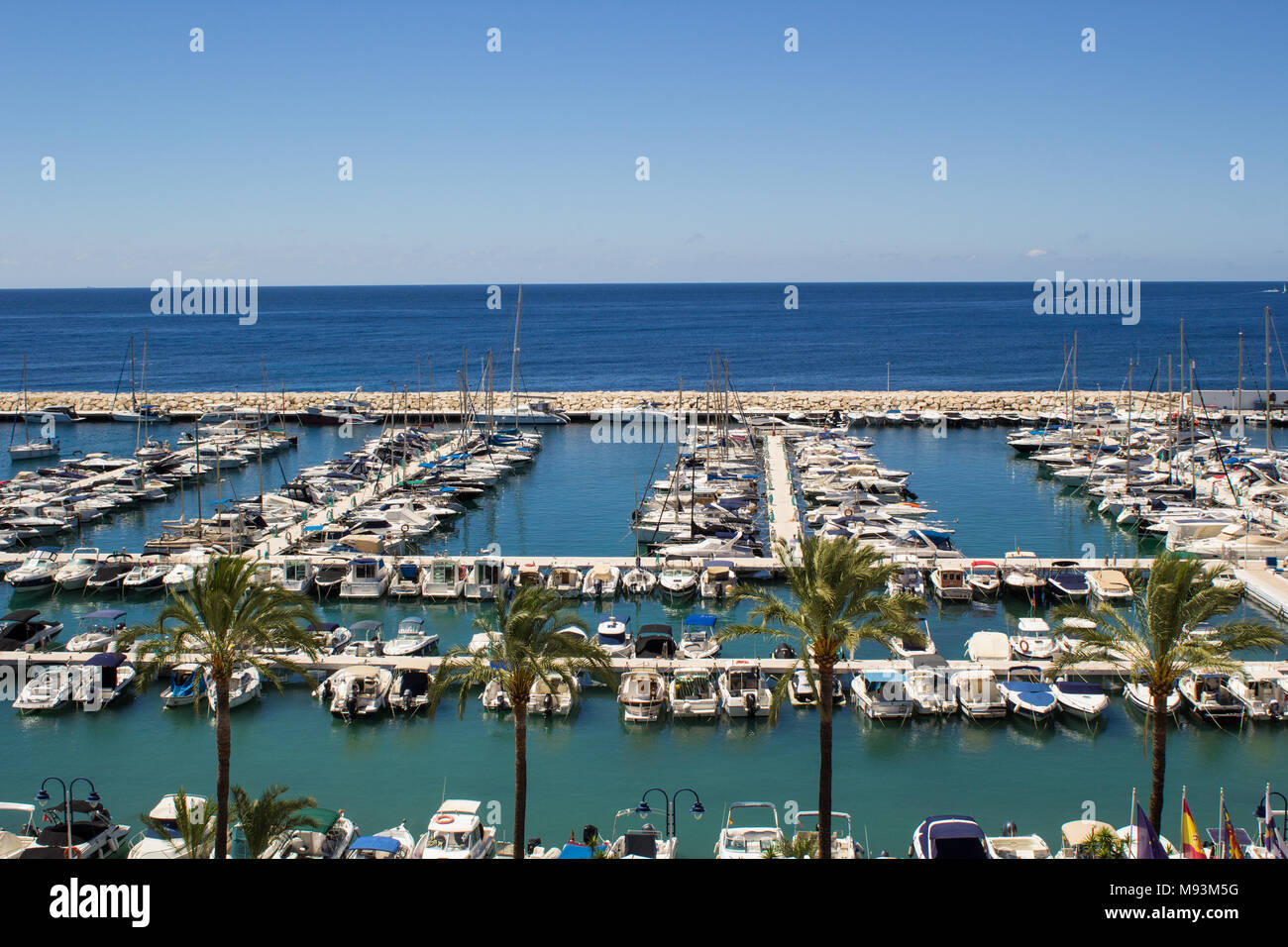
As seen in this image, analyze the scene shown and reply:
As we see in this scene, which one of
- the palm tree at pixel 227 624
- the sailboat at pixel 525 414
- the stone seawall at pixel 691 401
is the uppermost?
the stone seawall at pixel 691 401

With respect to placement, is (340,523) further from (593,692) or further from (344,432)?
(344,432)

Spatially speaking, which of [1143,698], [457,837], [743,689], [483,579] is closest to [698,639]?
[743,689]

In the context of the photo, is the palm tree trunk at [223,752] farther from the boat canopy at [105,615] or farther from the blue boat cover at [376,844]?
the boat canopy at [105,615]

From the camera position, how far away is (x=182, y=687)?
34.3 m

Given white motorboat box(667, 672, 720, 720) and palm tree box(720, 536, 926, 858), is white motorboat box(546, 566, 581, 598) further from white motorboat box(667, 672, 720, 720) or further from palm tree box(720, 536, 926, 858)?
palm tree box(720, 536, 926, 858)

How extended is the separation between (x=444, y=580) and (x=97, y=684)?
48.9 feet

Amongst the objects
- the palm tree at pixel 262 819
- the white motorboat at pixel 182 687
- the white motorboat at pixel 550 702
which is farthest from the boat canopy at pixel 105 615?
the palm tree at pixel 262 819

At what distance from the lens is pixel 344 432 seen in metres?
92.2

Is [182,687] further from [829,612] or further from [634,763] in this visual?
[829,612]

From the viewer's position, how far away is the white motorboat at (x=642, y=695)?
107ft

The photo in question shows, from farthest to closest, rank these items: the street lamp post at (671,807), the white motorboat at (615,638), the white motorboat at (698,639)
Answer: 1. the white motorboat at (615,638)
2. the white motorboat at (698,639)
3. the street lamp post at (671,807)

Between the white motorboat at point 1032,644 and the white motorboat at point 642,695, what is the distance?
40.6 ft
